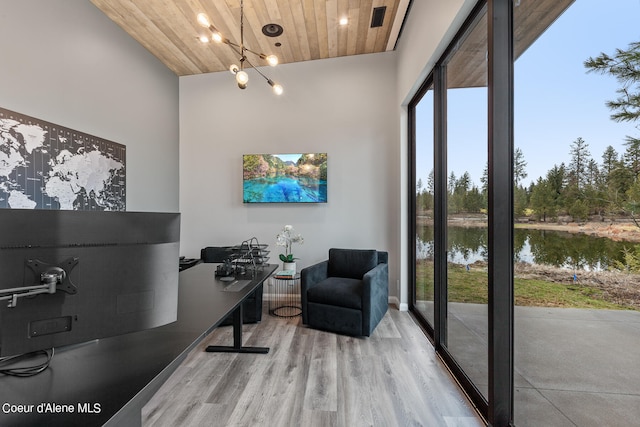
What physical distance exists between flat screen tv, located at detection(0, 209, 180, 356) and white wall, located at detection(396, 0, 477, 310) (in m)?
2.30

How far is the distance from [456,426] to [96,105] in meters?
4.08

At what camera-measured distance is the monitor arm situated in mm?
698

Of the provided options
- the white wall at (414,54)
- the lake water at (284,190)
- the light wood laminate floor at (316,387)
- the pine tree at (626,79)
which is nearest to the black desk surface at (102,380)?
the light wood laminate floor at (316,387)

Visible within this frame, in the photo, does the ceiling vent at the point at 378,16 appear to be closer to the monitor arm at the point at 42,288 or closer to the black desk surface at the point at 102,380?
the black desk surface at the point at 102,380

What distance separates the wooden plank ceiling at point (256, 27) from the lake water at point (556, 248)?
8.53 ft

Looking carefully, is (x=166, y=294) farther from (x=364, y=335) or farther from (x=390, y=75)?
(x=390, y=75)

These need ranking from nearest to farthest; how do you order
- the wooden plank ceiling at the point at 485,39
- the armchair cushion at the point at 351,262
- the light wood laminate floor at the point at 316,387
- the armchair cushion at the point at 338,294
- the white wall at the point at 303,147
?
the wooden plank ceiling at the point at 485,39
the light wood laminate floor at the point at 316,387
the armchair cushion at the point at 338,294
the armchair cushion at the point at 351,262
the white wall at the point at 303,147

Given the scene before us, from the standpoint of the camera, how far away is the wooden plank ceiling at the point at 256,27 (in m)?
2.90

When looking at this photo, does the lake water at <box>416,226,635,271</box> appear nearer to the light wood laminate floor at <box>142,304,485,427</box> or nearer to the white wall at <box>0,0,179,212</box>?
the light wood laminate floor at <box>142,304,485,427</box>

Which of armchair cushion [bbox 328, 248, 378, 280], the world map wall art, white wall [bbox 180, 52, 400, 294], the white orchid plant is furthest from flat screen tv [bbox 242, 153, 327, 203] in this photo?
the world map wall art

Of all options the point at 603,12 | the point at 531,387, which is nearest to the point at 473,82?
the point at 603,12

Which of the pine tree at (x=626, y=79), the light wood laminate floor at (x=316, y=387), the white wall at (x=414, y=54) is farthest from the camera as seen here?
the white wall at (x=414, y=54)

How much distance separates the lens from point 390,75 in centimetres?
405

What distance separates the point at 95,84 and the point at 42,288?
10.2 ft
